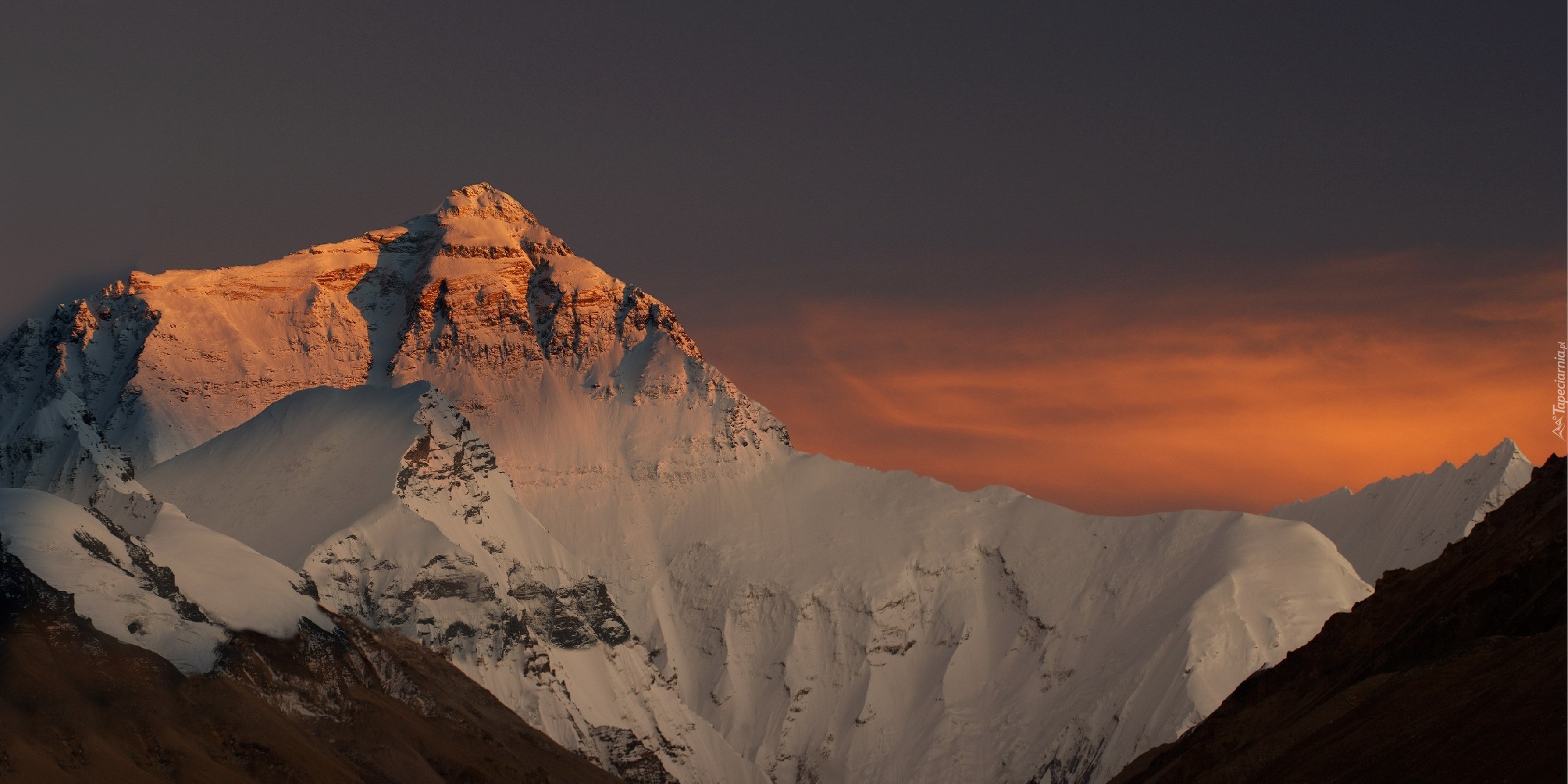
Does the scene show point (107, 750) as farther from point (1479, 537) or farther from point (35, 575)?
point (1479, 537)

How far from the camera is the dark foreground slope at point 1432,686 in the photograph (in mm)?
85125

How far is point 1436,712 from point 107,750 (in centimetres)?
12097

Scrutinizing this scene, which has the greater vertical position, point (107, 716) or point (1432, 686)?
point (1432, 686)

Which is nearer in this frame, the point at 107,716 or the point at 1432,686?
the point at 1432,686

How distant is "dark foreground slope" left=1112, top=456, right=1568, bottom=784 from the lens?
85125 millimetres

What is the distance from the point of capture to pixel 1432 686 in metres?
Answer: 100

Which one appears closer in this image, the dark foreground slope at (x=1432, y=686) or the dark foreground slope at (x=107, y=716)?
the dark foreground slope at (x=1432, y=686)

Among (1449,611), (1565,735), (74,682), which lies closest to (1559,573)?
(1449,611)

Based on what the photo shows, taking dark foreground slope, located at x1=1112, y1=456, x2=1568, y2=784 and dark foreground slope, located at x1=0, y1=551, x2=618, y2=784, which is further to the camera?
dark foreground slope, located at x1=0, y1=551, x2=618, y2=784

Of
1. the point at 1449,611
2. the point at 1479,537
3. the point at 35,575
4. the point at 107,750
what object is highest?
the point at 1479,537

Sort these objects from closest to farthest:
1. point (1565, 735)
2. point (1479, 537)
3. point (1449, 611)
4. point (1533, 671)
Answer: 1. point (1565, 735)
2. point (1533, 671)
3. point (1449, 611)
4. point (1479, 537)

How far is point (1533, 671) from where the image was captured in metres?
89.6

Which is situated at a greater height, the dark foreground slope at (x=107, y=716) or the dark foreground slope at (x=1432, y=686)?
the dark foreground slope at (x=1432, y=686)

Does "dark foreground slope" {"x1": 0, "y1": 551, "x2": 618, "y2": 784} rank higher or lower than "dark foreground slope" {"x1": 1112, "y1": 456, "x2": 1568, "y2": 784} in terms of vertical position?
lower
